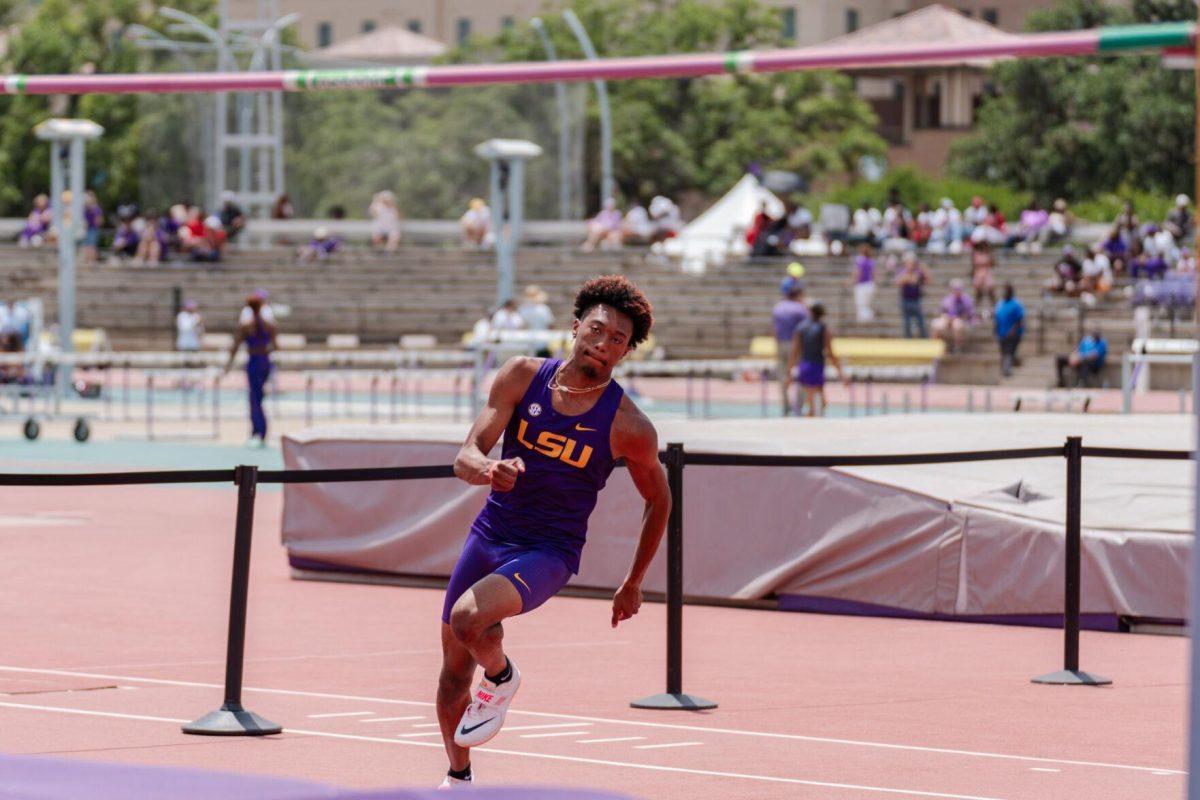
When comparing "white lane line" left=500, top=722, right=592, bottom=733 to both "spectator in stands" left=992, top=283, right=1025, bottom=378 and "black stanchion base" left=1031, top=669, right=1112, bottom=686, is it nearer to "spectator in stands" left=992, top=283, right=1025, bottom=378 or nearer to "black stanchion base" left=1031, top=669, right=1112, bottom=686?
"black stanchion base" left=1031, top=669, right=1112, bottom=686

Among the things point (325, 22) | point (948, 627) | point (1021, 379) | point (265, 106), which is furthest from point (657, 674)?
point (325, 22)

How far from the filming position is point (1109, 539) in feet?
41.4

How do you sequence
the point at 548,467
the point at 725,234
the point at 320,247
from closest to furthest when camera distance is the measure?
the point at 548,467 < the point at 725,234 < the point at 320,247

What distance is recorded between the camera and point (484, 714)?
7.52 meters

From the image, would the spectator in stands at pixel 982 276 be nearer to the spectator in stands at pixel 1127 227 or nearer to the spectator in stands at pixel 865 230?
the spectator in stands at pixel 1127 227

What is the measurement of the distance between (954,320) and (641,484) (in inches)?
1401

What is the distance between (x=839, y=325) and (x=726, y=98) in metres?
34.7

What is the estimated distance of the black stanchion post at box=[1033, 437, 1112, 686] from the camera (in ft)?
36.0

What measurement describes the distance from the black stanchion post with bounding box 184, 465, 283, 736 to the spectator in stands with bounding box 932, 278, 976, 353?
3463 cm

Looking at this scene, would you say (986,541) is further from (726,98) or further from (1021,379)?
(726,98)

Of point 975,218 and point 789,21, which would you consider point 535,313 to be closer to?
point 975,218

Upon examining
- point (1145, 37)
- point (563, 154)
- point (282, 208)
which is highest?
point (563, 154)

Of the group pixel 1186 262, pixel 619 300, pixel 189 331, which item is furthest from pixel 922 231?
pixel 619 300

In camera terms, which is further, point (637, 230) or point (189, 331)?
point (637, 230)
